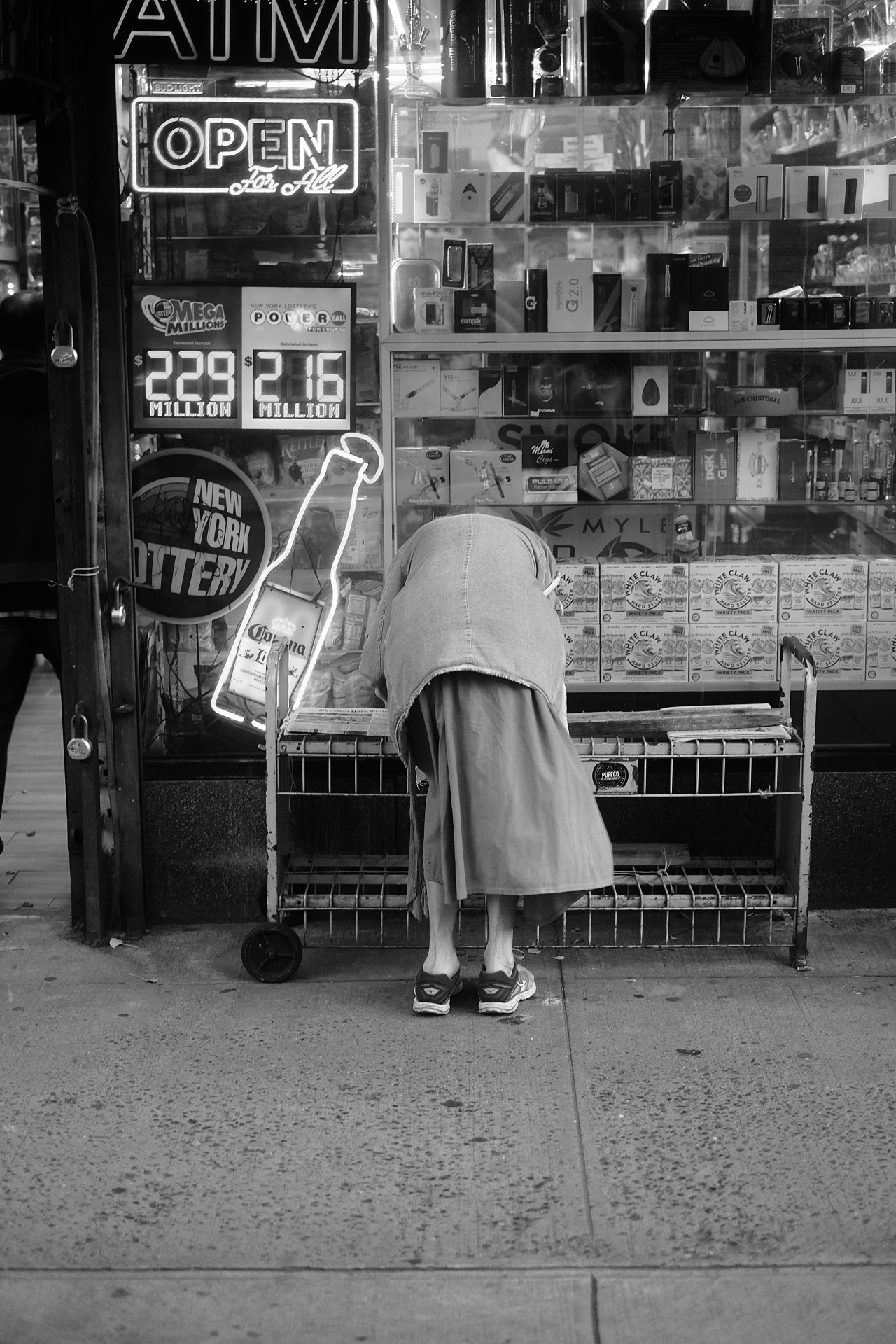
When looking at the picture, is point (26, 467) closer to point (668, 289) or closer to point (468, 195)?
point (468, 195)

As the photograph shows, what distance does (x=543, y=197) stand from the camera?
17.2ft

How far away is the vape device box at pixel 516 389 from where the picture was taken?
534cm

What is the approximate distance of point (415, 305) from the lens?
5.24m

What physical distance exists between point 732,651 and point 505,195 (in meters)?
1.83

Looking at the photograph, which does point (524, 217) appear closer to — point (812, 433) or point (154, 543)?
point (812, 433)

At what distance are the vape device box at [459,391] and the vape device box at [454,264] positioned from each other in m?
0.30

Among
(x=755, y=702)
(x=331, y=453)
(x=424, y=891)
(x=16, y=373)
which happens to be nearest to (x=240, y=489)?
(x=331, y=453)

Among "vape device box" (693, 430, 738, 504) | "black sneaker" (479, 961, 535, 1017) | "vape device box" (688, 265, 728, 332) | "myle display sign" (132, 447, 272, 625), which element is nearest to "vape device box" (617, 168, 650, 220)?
"vape device box" (688, 265, 728, 332)

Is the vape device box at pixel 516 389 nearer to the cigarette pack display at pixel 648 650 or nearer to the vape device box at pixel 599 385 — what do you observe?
the vape device box at pixel 599 385

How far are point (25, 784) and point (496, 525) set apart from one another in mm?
3700

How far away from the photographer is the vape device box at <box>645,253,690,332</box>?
17.2ft

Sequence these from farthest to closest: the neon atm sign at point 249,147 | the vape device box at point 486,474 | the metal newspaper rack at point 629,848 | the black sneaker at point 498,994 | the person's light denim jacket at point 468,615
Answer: the vape device box at point 486,474, the neon atm sign at point 249,147, the metal newspaper rack at point 629,848, the black sneaker at point 498,994, the person's light denim jacket at point 468,615

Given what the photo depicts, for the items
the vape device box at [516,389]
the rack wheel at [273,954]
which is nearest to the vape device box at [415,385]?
the vape device box at [516,389]

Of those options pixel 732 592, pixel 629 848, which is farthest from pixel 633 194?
pixel 629 848
